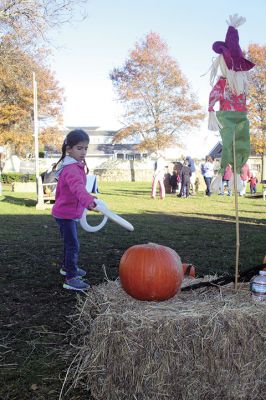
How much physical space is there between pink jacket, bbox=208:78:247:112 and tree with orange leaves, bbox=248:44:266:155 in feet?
122

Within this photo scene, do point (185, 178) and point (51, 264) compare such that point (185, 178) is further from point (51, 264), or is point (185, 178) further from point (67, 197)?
point (67, 197)

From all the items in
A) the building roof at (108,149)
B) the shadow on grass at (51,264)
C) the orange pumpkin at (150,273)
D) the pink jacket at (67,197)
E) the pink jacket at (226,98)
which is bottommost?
the shadow on grass at (51,264)

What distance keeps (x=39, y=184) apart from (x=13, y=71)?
11520mm

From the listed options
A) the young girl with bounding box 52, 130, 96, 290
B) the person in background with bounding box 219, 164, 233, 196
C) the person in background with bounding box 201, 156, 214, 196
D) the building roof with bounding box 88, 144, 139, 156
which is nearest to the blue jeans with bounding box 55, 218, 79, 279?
the young girl with bounding box 52, 130, 96, 290

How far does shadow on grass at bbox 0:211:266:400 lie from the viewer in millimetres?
3221

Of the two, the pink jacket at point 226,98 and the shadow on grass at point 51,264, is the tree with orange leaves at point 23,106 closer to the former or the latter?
the shadow on grass at point 51,264

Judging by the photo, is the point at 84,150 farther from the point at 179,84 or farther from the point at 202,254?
the point at 179,84

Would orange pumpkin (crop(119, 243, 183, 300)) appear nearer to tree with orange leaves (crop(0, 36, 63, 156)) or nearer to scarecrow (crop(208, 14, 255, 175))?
scarecrow (crop(208, 14, 255, 175))

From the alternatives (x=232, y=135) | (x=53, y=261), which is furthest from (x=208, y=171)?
(x=232, y=135)

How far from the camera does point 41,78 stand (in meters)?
42.9

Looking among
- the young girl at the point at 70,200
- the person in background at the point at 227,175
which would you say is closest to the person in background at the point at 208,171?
the person in background at the point at 227,175

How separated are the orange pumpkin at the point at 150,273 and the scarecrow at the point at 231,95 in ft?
2.93

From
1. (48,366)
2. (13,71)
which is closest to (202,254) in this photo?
(48,366)

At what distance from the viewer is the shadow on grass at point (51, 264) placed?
3221mm
